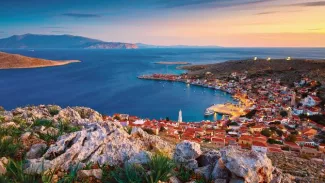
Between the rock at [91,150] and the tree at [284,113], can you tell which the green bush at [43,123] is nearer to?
the rock at [91,150]

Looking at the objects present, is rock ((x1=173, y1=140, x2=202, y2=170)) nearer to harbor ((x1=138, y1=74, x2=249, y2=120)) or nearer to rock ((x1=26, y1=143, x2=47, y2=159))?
rock ((x1=26, y1=143, x2=47, y2=159))

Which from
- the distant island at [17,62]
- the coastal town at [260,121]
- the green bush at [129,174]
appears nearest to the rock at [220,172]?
the green bush at [129,174]

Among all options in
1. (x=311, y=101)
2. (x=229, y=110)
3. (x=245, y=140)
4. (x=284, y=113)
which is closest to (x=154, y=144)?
(x=245, y=140)

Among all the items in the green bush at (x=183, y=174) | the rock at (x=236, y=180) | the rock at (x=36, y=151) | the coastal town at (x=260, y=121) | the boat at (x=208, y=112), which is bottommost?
the boat at (x=208, y=112)

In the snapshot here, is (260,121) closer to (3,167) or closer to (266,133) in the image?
(266,133)

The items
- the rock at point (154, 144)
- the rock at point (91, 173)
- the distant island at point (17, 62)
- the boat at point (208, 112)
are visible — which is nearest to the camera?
the rock at point (91, 173)

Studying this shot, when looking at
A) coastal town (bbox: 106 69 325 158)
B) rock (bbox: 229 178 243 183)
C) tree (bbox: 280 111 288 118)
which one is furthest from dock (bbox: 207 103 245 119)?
rock (bbox: 229 178 243 183)

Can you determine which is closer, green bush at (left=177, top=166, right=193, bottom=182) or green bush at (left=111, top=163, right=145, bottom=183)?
green bush at (left=111, top=163, right=145, bottom=183)

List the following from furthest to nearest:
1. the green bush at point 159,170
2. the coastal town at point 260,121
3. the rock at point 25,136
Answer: the coastal town at point 260,121, the rock at point 25,136, the green bush at point 159,170

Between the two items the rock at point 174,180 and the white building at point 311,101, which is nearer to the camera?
the rock at point 174,180
